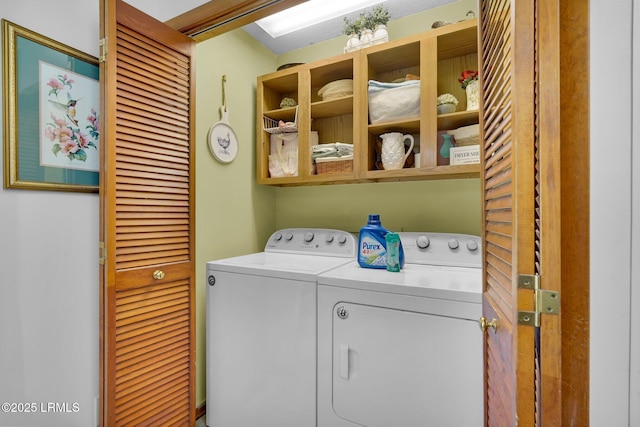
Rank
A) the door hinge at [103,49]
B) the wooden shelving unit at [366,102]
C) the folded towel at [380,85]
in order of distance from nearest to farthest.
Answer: the door hinge at [103,49]
the wooden shelving unit at [366,102]
the folded towel at [380,85]

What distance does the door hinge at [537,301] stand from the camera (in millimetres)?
577

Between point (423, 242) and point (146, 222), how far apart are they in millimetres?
1413

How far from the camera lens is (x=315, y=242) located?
6.77 feet

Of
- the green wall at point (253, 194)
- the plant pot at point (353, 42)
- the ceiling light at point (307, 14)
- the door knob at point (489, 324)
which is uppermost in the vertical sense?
the ceiling light at point (307, 14)

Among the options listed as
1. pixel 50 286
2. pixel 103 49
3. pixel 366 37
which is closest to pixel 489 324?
pixel 50 286

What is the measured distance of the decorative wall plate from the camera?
1928 mm

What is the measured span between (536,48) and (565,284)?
464 millimetres

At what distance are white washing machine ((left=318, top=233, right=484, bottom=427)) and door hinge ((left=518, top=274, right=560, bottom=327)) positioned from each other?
516mm

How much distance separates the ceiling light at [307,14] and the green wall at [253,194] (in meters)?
0.24

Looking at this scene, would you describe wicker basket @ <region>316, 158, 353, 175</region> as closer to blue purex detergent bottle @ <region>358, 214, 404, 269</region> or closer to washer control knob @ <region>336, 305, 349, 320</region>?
blue purex detergent bottle @ <region>358, 214, 404, 269</region>

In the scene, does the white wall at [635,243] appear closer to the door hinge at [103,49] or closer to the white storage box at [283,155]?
the door hinge at [103,49]

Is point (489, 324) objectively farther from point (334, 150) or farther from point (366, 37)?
point (366, 37)

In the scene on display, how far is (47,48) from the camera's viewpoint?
3.71ft

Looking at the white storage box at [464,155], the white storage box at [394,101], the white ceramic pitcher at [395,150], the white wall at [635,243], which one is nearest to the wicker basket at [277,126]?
the white storage box at [394,101]
